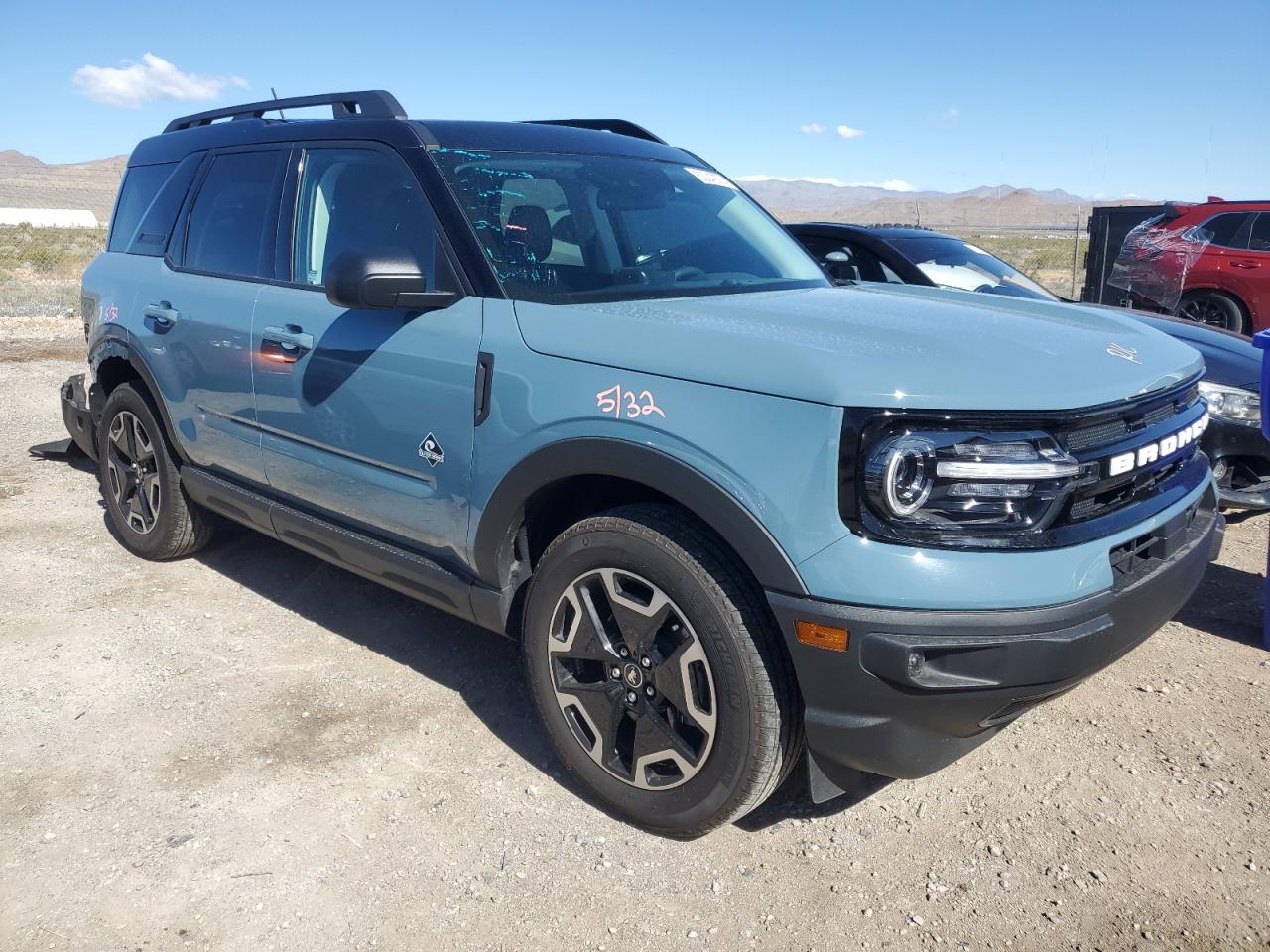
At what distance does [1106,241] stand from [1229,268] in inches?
71.7

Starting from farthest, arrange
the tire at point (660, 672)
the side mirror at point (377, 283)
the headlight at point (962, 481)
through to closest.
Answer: the side mirror at point (377, 283)
the tire at point (660, 672)
the headlight at point (962, 481)

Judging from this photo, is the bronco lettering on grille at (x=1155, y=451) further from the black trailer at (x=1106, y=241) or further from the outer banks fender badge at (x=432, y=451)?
the black trailer at (x=1106, y=241)

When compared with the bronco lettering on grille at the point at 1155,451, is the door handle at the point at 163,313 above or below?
above

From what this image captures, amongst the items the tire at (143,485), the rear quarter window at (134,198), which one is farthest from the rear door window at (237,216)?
the tire at (143,485)

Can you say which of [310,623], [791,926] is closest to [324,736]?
[310,623]

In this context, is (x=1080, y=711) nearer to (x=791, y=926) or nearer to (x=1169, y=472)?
(x=1169, y=472)

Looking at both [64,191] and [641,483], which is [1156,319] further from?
[64,191]

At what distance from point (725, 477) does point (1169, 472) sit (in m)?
1.37

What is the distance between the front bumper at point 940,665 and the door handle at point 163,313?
10.4ft

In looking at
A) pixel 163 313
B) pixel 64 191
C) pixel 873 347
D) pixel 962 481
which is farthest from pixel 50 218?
pixel 962 481

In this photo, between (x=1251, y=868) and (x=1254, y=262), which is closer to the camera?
(x=1251, y=868)

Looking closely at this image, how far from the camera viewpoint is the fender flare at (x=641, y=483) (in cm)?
237

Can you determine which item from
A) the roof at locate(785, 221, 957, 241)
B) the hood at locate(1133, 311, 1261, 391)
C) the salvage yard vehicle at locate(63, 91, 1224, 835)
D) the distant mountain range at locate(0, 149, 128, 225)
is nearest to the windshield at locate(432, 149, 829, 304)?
the salvage yard vehicle at locate(63, 91, 1224, 835)

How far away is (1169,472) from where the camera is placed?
2.84 meters
